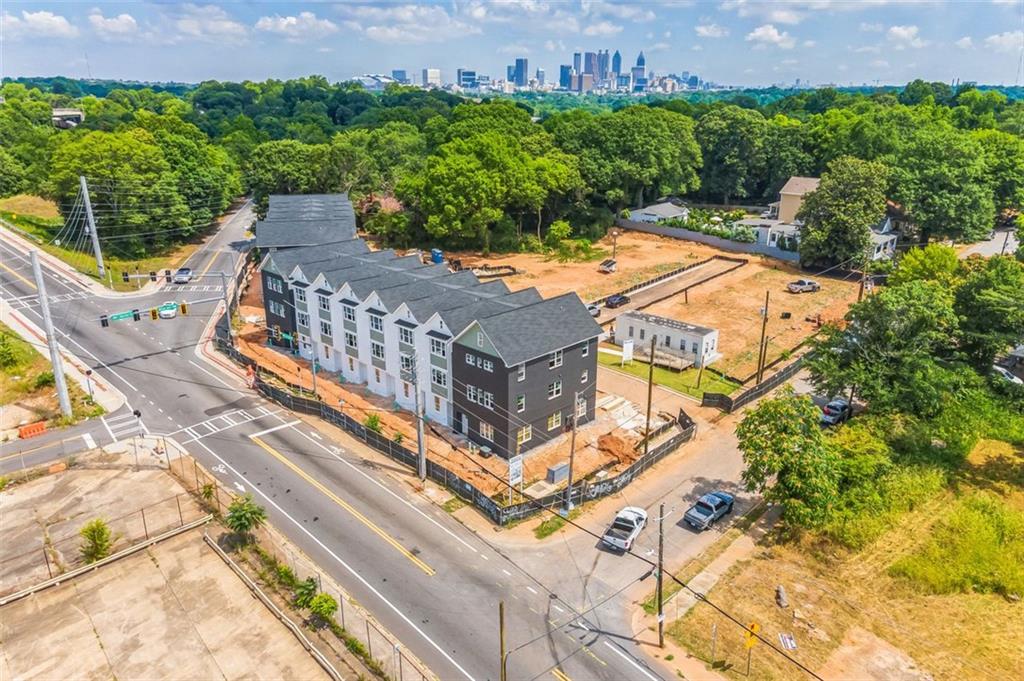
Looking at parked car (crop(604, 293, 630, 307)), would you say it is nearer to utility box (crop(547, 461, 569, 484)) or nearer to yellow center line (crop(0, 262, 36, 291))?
utility box (crop(547, 461, 569, 484))

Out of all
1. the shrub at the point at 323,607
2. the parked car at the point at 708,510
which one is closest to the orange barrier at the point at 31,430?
the shrub at the point at 323,607

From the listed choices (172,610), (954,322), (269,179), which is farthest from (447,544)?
(269,179)

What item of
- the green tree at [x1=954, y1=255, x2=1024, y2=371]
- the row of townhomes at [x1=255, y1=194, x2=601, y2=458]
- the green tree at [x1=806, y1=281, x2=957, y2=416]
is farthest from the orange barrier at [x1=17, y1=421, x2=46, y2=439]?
the green tree at [x1=954, y1=255, x2=1024, y2=371]

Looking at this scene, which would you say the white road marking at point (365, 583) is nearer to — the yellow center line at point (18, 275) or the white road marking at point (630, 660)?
the white road marking at point (630, 660)

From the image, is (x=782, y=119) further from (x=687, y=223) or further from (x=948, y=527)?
(x=948, y=527)

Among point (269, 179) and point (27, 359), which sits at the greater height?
point (269, 179)

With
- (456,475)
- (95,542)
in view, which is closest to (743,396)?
(456,475)

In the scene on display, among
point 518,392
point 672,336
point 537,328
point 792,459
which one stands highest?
point 537,328

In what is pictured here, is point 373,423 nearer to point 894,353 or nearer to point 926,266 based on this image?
point 894,353
